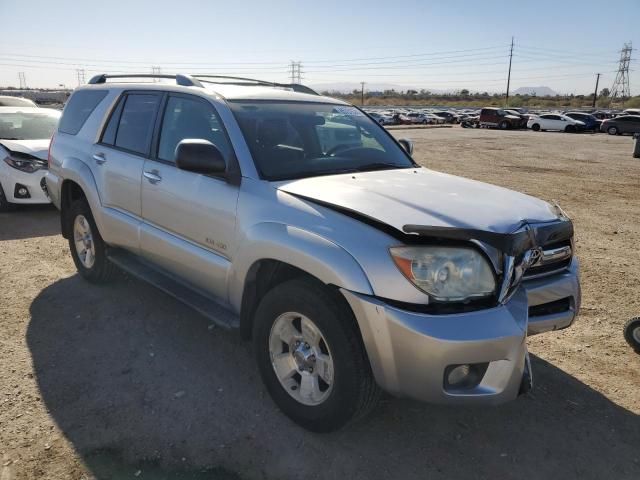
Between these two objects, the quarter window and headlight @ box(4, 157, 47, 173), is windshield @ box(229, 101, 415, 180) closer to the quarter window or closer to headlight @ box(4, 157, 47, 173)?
the quarter window

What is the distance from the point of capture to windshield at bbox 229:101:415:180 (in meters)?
3.32

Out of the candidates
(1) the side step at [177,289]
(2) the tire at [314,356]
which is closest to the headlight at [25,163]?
(1) the side step at [177,289]

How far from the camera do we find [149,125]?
407 centimetres

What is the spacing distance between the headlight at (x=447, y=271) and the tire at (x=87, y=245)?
3333mm

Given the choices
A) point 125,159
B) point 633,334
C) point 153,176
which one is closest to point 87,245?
point 125,159

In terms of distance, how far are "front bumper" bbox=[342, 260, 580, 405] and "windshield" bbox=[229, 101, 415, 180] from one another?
1.20m

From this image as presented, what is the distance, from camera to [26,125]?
28.3ft

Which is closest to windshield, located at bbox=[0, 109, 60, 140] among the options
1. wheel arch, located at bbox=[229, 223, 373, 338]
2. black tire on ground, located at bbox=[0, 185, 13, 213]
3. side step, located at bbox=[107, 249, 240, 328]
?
black tire on ground, located at bbox=[0, 185, 13, 213]

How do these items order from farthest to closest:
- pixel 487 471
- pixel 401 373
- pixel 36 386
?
1. pixel 36 386
2. pixel 487 471
3. pixel 401 373

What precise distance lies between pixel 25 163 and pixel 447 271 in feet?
23.9

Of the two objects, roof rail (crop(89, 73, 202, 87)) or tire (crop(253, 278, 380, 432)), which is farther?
roof rail (crop(89, 73, 202, 87))

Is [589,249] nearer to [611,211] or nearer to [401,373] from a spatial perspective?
[611,211]

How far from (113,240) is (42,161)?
4.18 meters

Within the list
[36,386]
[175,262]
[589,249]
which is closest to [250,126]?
[175,262]
